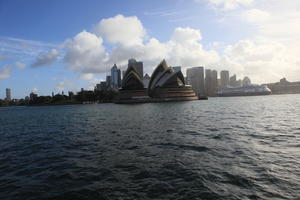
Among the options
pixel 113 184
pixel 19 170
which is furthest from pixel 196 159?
pixel 19 170

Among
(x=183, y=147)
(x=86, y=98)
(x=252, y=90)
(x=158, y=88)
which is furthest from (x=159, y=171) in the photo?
(x=252, y=90)

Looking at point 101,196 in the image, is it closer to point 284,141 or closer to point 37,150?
point 37,150

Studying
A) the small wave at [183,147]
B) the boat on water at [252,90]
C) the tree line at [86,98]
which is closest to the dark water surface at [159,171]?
the small wave at [183,147]

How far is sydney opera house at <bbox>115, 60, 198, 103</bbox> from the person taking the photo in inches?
4861

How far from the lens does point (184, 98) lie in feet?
404

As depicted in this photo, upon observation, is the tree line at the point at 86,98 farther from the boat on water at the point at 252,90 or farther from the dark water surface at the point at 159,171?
the dark water surface at the point at 159,171

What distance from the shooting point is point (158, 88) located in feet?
414

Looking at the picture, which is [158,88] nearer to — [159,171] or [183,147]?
[183,147]

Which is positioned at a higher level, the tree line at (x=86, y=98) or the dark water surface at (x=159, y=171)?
the tree line at (x=86, y=98)

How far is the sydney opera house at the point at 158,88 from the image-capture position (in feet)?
405

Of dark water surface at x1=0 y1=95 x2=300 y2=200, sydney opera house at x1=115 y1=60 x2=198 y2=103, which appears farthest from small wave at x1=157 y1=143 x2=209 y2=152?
sydney opera house at x1=115 y1=60 x2=198 y2=103

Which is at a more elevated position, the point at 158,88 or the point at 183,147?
the point at 158,88

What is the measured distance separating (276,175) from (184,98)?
117 m

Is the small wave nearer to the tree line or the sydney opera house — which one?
the sydney opera house
